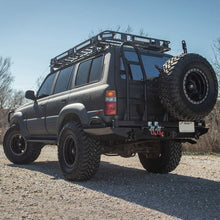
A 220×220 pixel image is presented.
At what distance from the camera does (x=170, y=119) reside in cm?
436

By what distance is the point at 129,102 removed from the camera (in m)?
4.16

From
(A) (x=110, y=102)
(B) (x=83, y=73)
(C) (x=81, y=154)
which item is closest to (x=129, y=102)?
(A) (x=110, y=102)

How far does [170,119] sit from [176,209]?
5.07ft

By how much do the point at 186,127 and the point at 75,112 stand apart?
1733 mm

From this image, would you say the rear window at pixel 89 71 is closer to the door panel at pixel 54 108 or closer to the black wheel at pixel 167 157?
the door panel at pixel 54 108

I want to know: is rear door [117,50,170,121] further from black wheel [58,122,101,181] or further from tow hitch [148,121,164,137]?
black wheel [58,122,101,181]

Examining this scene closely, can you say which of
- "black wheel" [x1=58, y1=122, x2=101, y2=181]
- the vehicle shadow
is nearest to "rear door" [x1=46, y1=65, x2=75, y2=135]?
"black wheel" [x1=58, y1=122, x2=101, y2=181]

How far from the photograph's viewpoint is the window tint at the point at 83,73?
4.94m

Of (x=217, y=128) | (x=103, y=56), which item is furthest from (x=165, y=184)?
(x=217, y=128)

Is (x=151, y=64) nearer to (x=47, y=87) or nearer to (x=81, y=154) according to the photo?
(x=81, y=154)

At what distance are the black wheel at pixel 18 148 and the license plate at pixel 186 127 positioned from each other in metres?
3.61

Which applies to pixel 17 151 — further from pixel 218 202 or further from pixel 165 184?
pixel 218 202

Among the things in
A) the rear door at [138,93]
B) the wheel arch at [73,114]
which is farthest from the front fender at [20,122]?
the rear door at [138,93]

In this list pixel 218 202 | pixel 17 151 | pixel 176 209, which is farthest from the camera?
pixel 17 151
